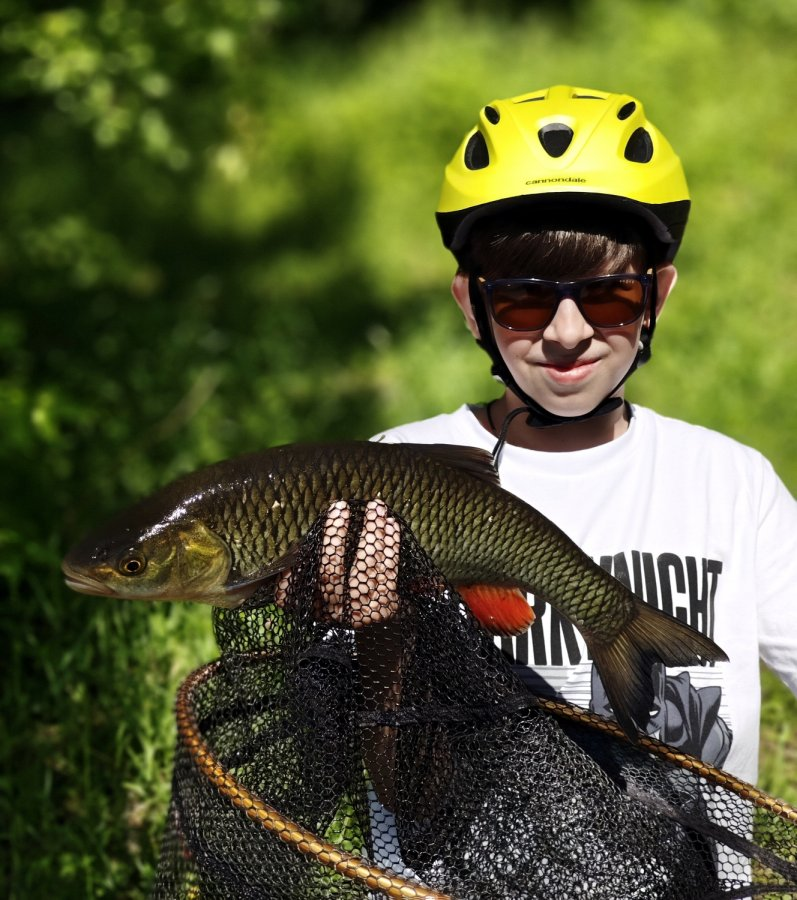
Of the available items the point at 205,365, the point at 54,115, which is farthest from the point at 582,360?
the point at 54,115

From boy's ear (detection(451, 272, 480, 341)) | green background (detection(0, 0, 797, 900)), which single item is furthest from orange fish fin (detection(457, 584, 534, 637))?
green background (detection(0, 0, 797, 900))

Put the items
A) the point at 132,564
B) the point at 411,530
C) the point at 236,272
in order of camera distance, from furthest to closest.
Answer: the point at 236,272
the point at 411,530
the point at 132,564

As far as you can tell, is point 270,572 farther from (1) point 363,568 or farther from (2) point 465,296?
(2) point 465,296

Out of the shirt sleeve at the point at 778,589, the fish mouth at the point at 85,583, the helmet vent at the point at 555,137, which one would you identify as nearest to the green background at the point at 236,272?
the shirt sleeve at the point at 778,589

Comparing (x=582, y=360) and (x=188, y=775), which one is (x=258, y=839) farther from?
(x=582, y=360)

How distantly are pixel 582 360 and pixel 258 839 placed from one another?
1093 millimetres

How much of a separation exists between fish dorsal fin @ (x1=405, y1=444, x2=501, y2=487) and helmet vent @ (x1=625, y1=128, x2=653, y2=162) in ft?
2.92

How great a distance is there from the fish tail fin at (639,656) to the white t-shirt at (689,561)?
11.4 inches

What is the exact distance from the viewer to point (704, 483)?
7.88 ft

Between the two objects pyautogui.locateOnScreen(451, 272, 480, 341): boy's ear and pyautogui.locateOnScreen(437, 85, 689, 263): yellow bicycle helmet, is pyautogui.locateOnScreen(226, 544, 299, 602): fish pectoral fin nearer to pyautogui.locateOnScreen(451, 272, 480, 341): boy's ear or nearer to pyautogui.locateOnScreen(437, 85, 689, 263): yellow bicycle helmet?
pyautogui.locateOnScreen(451, 272, 480, 341): boy's ear

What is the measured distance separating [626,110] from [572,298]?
1.99 feet

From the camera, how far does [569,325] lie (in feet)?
7.43

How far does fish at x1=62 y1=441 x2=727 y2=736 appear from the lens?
1.80 metres

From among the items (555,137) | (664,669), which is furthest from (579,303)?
(664,669)
